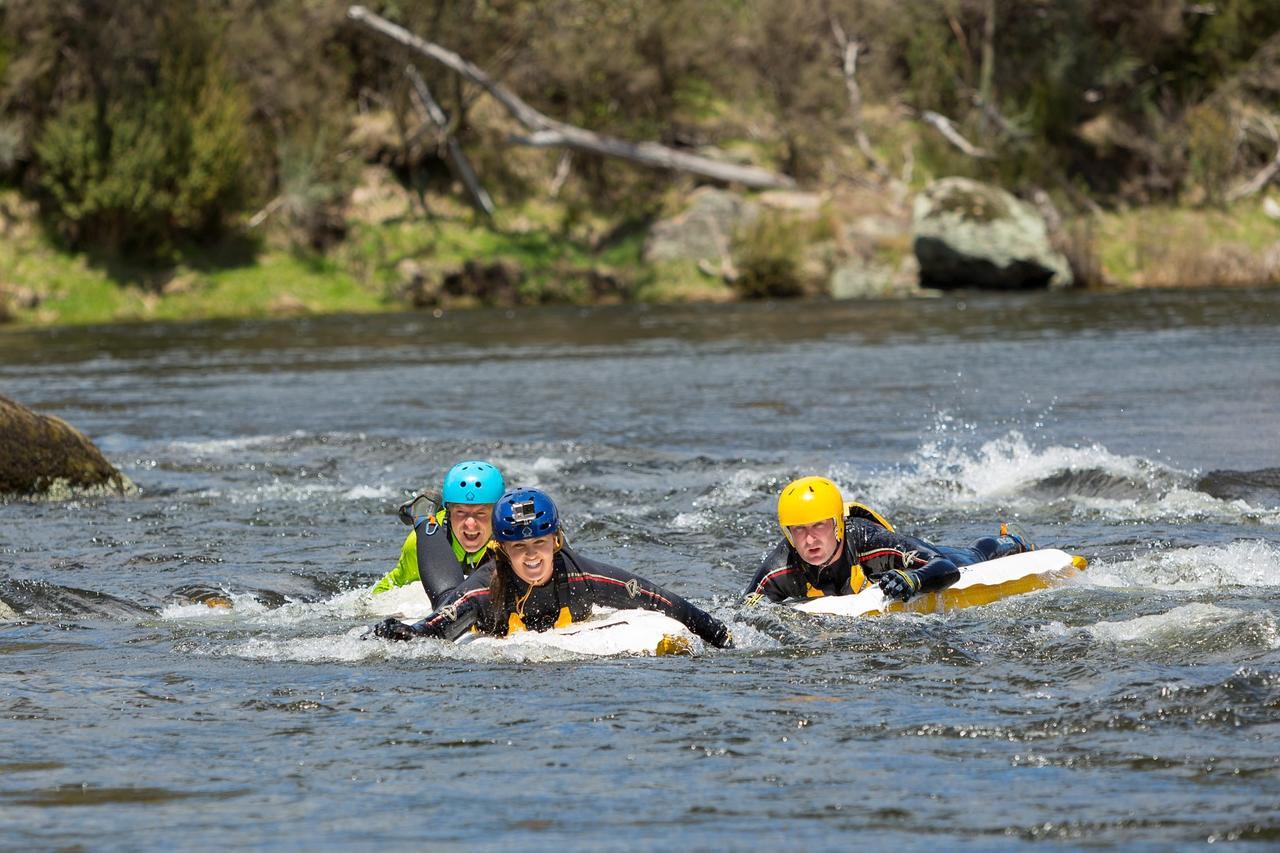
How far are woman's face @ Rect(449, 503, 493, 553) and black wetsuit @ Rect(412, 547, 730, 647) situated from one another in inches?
27.5

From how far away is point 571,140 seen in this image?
141 feet

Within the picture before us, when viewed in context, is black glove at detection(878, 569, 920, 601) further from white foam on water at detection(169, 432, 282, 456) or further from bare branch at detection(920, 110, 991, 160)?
bare branch at detection(920, 110, 991, 160)

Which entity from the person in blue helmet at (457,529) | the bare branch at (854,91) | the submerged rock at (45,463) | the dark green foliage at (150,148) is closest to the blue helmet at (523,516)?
the person in blue helmet at (457,529)

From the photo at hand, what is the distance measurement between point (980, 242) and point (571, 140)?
1115cm

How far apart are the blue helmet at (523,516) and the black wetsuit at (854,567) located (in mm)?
1826

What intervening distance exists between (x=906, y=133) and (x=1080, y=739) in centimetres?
4185

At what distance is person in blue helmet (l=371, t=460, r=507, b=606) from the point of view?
30.3 ft

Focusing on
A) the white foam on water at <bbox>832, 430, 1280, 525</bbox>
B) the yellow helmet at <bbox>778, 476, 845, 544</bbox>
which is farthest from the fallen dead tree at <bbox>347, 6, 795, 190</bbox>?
the yellow helmet at <bbox>778, 476, 845, 544</bbox>

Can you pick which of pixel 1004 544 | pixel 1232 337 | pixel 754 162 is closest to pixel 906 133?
pixel 754 162

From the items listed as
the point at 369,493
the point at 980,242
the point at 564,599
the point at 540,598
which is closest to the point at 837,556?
the point at 564,599

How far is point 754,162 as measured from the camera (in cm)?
4512

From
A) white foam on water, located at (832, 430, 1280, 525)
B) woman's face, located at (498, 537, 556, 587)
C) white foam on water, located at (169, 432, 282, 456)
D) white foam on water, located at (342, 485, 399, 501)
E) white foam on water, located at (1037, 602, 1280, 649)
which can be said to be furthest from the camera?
white foam on water, located at (169, 432, 282, 456)

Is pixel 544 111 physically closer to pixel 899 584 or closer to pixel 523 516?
pixel 899 584

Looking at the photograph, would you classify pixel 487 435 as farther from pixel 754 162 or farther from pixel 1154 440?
pixel 754 162
